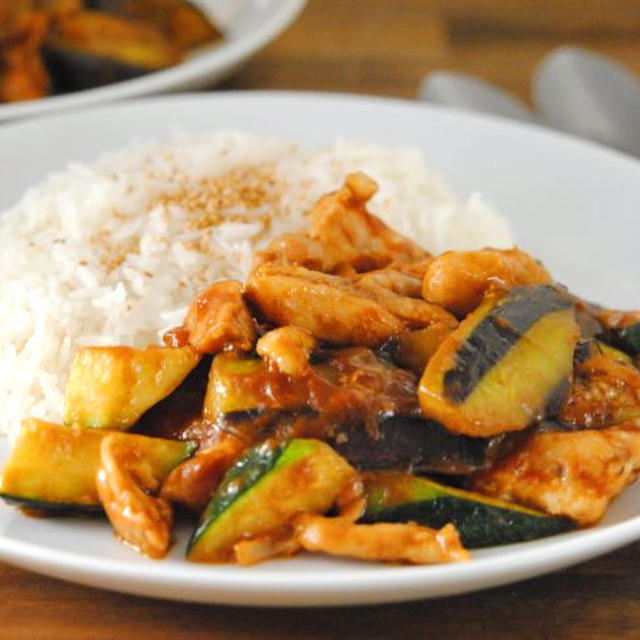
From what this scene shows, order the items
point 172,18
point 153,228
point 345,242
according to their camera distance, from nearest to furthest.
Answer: point 345,242 < point 153,228 < point 172,18

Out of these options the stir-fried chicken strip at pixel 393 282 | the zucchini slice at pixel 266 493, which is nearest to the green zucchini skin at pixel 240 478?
the zucchini slice at pixel 266 493

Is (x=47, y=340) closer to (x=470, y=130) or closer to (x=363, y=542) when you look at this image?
(x=363, y=542)

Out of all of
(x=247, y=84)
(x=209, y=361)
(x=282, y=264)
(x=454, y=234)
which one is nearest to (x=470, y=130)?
(x=454, y=234)

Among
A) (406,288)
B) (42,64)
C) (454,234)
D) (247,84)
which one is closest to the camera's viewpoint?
(406,288)

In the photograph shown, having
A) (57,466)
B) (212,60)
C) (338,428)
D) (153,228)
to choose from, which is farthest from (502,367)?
(212,60)

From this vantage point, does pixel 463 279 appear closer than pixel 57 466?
No

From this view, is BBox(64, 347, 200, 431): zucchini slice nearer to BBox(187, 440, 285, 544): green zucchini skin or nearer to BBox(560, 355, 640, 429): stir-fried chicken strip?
BBox(187, 440, 285, 544): green zucchini skin

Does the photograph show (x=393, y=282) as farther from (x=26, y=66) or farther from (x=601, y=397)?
(x=26, y=66)

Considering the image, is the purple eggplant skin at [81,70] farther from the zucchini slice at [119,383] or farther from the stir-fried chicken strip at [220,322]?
the zucchini slice at [119,383]
